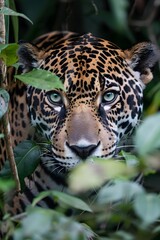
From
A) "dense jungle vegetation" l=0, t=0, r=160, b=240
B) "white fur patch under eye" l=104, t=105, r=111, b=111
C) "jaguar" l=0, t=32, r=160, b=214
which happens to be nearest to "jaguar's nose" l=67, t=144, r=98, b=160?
"jaguar" l=0, t=32, r=160, b=214

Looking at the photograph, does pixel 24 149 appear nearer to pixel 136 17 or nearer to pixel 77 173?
pixel 77 173

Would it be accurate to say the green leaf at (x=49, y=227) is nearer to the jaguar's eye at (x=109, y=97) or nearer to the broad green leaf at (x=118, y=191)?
the broad green leaf at (x=118, y=191)

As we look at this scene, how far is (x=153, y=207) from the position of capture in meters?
2.04

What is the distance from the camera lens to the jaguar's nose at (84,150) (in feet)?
12.8

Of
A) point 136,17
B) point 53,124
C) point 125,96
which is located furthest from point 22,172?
point 136,17

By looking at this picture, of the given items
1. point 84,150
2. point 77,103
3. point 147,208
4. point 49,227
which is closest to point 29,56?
point 77,103

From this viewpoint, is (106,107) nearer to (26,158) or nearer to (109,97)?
(109,97)

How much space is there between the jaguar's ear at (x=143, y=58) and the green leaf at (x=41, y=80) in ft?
4.44

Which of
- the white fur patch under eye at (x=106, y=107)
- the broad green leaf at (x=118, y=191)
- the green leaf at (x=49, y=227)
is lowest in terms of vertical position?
the white fur patch under eye at (x=106, y=107)

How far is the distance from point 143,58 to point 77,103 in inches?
24.2

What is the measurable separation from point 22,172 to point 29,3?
2.73 metres

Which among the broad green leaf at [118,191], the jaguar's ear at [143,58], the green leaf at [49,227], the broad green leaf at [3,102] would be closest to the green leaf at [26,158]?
the broad green leaf at [3,102]

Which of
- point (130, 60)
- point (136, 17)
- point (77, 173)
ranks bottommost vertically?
point (136, 17)

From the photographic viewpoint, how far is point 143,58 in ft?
15.1
